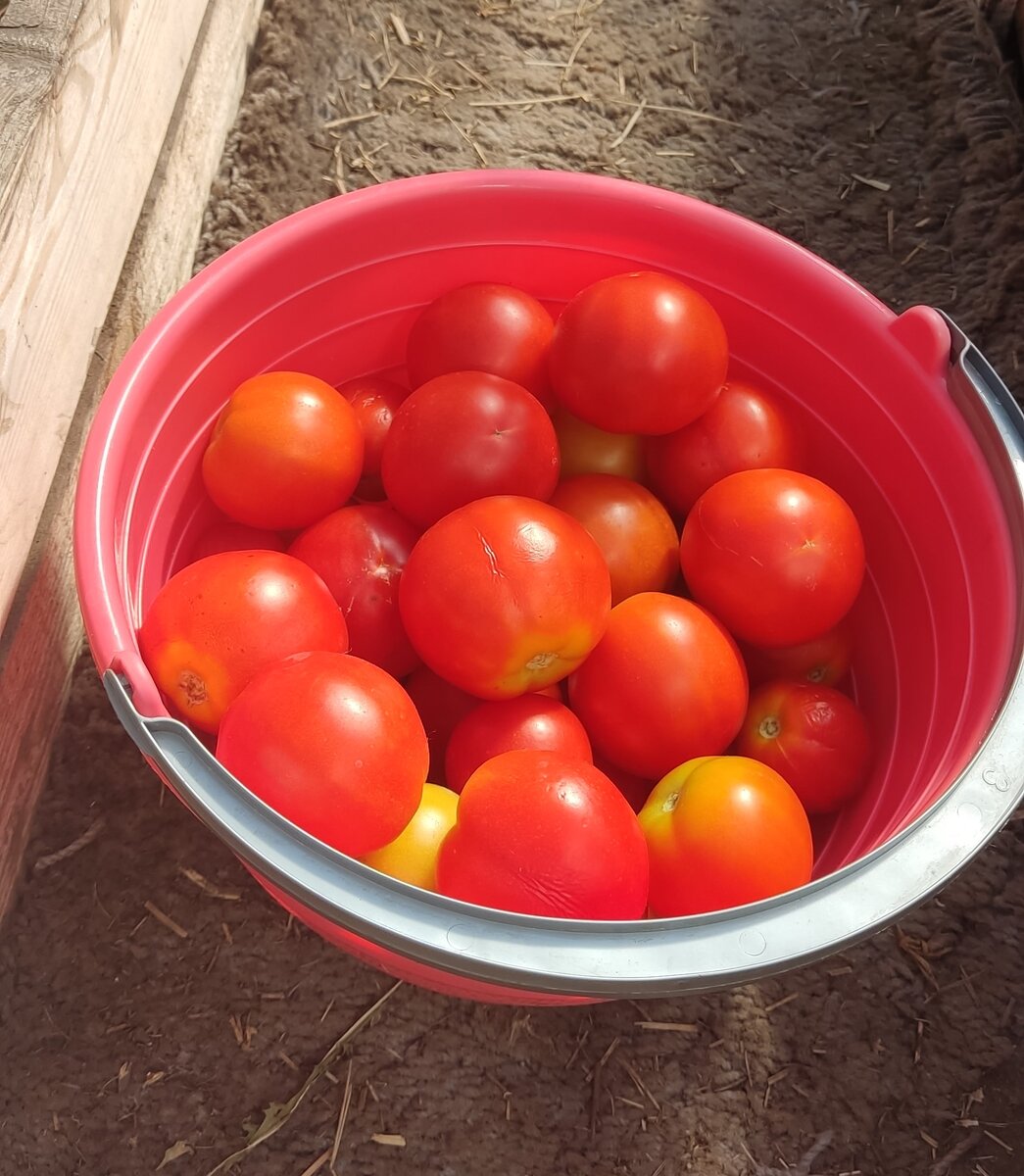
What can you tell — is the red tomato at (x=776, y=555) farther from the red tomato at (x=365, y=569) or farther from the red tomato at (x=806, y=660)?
the red tomato at (x=365, y=569)

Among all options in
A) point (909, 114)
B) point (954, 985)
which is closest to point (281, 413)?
point (954, 985)

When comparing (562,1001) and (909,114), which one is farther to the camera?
(909,114)

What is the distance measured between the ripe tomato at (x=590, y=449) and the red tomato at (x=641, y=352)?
0.09m

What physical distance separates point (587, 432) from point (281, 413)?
316mm

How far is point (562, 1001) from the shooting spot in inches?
34.9

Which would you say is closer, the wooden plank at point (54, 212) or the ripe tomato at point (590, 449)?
the wooden plank at point (54, 212)

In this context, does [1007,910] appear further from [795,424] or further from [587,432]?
[587,432]

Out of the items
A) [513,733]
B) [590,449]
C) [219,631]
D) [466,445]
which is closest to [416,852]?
[513,733]

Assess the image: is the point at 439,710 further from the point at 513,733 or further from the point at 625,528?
the point at 625,528

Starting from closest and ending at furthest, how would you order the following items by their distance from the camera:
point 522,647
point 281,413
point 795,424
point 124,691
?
point 124,691
point 522,647
point 281,413
point 795,424

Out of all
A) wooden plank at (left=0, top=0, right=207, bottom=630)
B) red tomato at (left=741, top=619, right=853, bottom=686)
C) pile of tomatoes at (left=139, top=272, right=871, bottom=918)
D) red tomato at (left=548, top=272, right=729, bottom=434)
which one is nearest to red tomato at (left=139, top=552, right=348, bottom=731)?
pile of tomatoes at (left=139, top=272, right=871, bottom=918)

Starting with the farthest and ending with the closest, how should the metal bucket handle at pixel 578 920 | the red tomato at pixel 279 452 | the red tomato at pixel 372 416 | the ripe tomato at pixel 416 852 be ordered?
the red tomato at pixel 372 416
the red tomato at pixel 279 452
the ripe tomato at pixel 416 852
the metal bucket handle at pixel 578 920

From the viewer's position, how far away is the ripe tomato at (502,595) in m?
0.80

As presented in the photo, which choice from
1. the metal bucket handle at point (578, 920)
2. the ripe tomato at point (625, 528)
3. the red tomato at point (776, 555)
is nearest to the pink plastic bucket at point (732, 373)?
the metal bucket handle at point (578, 920)
